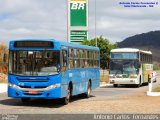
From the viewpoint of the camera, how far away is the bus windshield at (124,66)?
40469mm

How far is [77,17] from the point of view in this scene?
72.1 m

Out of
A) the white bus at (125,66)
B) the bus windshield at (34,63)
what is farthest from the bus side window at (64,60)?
the white bus at (125,66)

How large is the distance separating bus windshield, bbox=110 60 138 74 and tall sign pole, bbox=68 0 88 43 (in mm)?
30941

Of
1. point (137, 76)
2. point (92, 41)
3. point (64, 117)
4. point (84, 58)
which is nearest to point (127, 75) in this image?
point (137, 76)

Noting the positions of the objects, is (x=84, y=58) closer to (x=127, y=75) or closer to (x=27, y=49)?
(x=27, y=49)

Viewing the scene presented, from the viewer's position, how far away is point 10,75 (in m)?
20.9

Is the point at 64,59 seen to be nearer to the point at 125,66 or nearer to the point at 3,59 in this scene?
the point at 3,59

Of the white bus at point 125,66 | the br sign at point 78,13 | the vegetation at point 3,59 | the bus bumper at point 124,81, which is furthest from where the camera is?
the br sign at point 78,13

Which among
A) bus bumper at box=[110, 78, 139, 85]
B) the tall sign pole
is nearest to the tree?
the tall sign pole

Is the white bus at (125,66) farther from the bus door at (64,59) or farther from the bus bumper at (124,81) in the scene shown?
the bus door at (64,59)

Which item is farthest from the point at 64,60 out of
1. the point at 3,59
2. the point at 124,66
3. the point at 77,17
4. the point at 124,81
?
the point at 77,17

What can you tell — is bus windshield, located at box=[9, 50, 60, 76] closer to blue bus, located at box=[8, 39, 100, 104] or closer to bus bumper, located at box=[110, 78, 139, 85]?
blue bus, located at box=[8, 39, 100, 104]

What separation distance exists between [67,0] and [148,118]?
189 ft

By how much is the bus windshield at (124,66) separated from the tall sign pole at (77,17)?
30.9 meters
